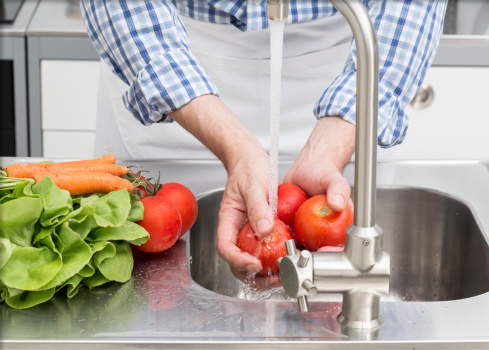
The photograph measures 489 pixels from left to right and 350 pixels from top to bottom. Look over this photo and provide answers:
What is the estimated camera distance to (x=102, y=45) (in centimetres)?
143

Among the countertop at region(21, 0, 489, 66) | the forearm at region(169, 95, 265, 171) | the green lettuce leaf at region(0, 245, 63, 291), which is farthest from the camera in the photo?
the countertop at region(21, 0, 489, 66)

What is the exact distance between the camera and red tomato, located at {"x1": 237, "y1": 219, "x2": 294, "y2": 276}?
41.6 inches

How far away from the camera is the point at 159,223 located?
1.05 metres

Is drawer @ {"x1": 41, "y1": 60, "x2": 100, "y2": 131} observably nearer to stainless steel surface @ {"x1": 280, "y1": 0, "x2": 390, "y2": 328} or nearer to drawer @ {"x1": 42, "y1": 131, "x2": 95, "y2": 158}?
drawer @ {"x1": 42, "y1": 131, "x2": 95, "y2": 158}

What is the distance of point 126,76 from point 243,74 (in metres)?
0.36

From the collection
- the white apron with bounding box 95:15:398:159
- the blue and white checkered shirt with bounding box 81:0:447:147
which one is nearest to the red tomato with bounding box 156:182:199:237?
the blue and white checkered shirt with bounding box 81:0:447:147

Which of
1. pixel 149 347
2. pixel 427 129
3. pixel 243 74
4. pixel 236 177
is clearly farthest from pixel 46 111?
pixel 149 347

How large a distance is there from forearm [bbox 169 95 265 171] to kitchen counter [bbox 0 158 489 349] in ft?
0.92

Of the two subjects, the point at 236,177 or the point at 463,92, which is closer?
the point at 236,177

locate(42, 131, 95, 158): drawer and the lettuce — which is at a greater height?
the lettuce

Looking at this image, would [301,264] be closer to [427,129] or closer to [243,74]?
[243,74]

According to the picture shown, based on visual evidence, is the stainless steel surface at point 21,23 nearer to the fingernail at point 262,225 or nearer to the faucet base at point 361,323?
the fingernail at point 262,225

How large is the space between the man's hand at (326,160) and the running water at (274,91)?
0.28 ft

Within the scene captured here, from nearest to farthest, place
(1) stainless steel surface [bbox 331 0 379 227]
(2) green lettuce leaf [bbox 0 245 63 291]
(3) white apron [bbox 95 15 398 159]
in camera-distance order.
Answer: (1) stainless steel surface [bbox 331 0 379 227], (2) green lettuce leaf [bbox 0 245 63 291], (3) white apron [bbox 95 15 398 159]
